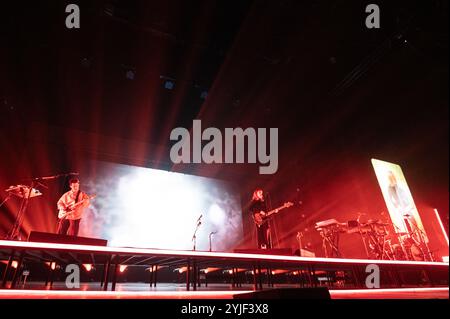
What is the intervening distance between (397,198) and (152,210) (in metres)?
6.87

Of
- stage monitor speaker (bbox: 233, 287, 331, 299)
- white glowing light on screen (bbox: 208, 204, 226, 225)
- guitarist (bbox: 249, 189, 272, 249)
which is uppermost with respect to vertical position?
white glowing light on screen (bbox: 208, 204, 226, 225)

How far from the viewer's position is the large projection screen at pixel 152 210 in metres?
6.50

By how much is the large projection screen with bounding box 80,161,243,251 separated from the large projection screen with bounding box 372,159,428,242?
A: 453 cm

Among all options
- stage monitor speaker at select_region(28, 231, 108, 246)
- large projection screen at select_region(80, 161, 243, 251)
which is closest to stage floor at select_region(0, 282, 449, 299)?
stage monitor speaker at select_region(28, 231, 108, 246)

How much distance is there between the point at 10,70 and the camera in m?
4.96

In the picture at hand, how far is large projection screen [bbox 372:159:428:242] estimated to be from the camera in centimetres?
715

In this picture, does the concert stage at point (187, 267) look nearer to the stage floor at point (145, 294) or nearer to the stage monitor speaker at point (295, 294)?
the stage floor at point (145, 294)

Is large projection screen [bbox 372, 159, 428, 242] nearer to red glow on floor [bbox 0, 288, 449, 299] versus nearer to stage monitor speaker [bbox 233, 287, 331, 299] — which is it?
red glow on floor [bbox 0, 288, 449, 299]

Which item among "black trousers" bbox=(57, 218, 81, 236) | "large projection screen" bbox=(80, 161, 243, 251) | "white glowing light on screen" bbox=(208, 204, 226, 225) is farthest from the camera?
"white glowing light on screen" bbox=(208, 204, 226, 225)

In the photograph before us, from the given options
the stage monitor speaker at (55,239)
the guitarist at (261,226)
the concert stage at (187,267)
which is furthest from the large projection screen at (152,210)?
the stage monitor speaker at (55,239)

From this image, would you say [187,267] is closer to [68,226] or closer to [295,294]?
[295,294]
